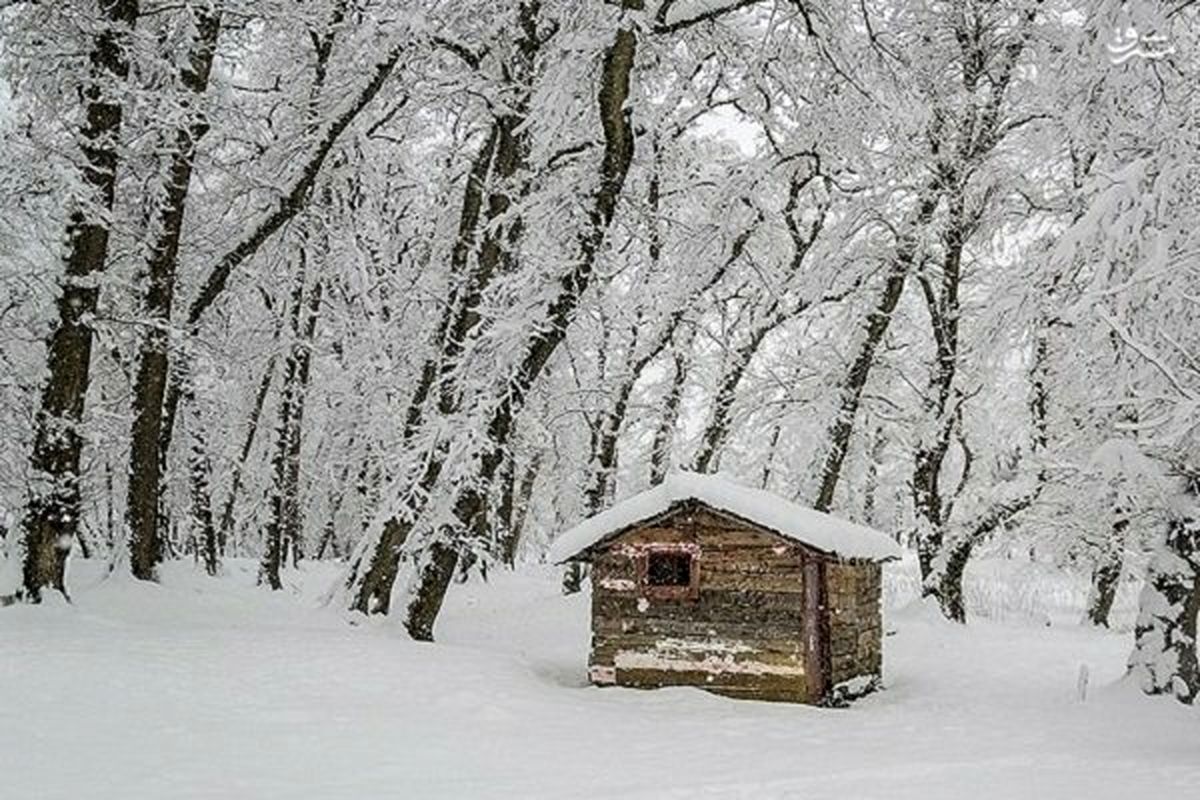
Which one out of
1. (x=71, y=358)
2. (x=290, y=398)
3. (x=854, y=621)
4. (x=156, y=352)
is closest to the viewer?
(x=71, y=358)

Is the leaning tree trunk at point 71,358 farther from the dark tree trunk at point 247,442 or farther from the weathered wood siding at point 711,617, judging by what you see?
the dark tree trunk at point 247,442

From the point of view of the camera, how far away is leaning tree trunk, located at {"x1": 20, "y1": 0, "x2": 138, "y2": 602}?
41.8 feet

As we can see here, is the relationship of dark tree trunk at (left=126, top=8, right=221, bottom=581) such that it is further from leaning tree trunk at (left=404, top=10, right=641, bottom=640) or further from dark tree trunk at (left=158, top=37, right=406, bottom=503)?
leaning tree trunk at (left=404, top=10, right=641, bottom=640)

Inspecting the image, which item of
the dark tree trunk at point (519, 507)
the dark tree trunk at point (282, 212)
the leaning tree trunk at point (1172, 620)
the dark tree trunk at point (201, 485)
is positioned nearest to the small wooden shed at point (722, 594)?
the leaning tree trunk at point (1172, 620)

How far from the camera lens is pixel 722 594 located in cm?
1403

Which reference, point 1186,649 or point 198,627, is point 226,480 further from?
point 1186,649

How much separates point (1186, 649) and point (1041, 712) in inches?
65.4

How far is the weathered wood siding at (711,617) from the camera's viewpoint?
13664mm

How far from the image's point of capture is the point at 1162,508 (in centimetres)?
1228

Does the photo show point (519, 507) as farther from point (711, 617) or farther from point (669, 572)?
point (711, 617)

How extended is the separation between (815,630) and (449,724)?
5118mm

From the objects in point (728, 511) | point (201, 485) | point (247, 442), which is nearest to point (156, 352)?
point (201, 485)

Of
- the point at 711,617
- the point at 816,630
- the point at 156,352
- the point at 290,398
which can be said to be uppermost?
the point at 290,398

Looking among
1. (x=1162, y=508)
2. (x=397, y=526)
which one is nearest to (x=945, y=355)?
(x=1162, y=508)
